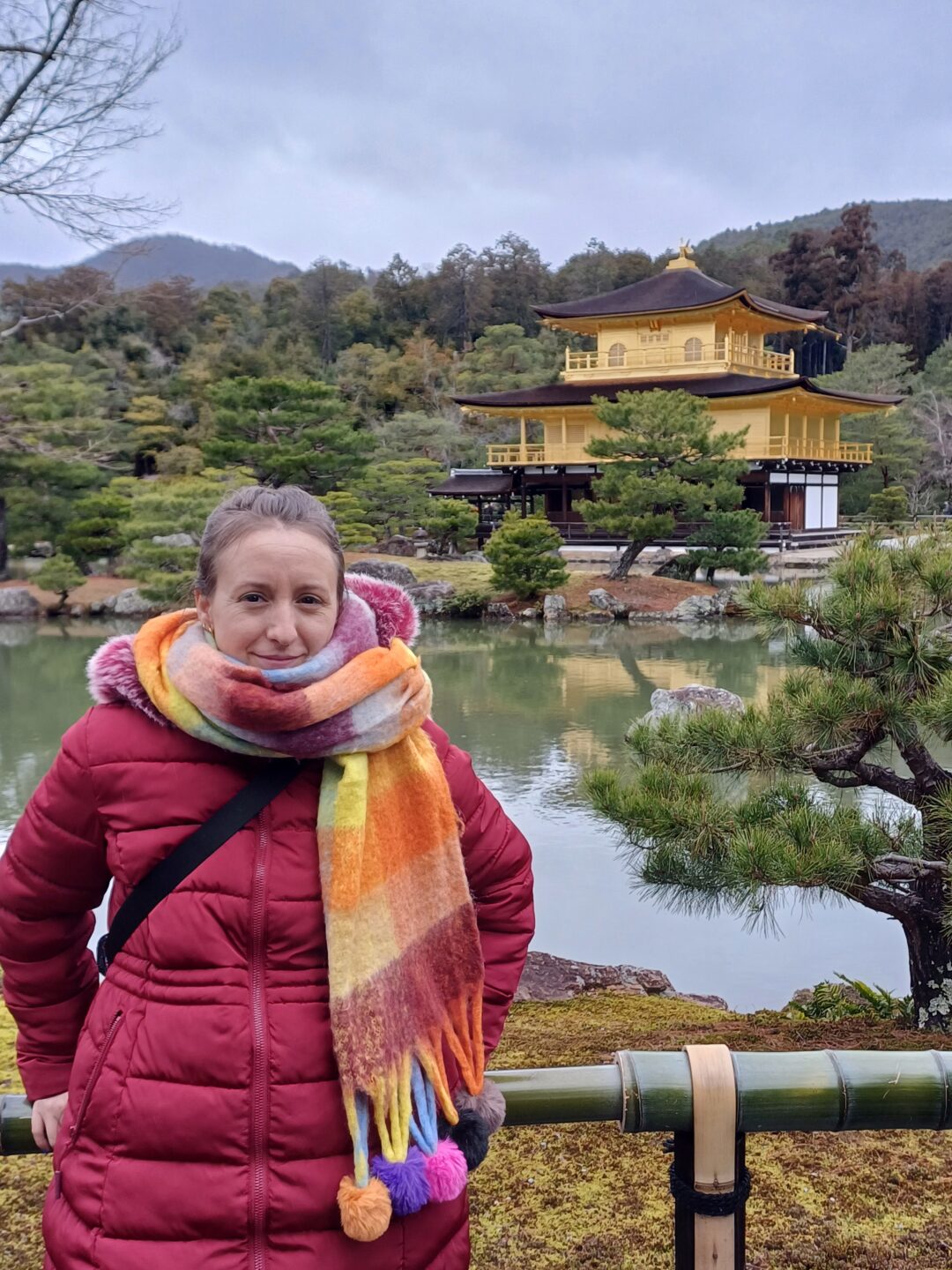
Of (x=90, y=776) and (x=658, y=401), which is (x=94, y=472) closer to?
(x=658, y=401)

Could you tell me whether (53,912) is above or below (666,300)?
below

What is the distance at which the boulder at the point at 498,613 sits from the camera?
13.5 metres

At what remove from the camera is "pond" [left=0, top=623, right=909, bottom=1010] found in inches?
143

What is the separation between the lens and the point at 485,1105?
0.97 metres

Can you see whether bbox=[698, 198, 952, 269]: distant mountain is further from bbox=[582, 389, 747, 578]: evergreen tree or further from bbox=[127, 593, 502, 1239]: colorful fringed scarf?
bbox=[127, 593, 502, 1239]: colorful fringed scarf

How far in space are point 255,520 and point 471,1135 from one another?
0.57m

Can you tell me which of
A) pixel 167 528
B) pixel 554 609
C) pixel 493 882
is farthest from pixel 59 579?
pixel 493 882

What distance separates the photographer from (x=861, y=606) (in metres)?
2.06

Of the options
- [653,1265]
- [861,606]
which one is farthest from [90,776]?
[861,606]

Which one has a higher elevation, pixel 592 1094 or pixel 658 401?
pixel 658 401

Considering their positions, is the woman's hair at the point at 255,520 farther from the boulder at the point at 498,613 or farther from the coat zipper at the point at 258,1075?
the boulder at the point at 498,613

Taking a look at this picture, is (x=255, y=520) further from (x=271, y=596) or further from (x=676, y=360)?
(x=676, y=360)

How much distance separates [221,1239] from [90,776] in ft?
1.21

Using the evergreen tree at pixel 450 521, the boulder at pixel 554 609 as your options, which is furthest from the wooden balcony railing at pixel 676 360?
the boulder at pixel 554 609
